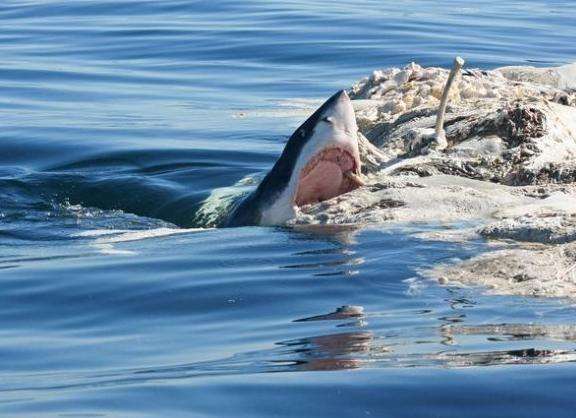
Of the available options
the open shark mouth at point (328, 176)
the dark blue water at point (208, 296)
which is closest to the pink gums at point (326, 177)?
the open shark mouth at point (328, 176)

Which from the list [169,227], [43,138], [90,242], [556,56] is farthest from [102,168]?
[556,56]

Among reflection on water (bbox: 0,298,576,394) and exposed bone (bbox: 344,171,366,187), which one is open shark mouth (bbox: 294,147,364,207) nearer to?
exposed bone (bbox: 344,171,366,187)

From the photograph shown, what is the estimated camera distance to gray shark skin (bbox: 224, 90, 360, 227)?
7.76m

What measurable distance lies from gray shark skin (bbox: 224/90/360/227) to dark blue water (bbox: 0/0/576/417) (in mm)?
226

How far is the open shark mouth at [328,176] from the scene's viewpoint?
309 inches

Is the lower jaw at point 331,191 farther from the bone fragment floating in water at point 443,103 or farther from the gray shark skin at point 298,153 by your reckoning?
the bone fragment floating in water at point 443,103

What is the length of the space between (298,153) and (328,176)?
0.21 meters

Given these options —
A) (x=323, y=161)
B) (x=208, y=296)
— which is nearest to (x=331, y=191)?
(x=323, y=161)

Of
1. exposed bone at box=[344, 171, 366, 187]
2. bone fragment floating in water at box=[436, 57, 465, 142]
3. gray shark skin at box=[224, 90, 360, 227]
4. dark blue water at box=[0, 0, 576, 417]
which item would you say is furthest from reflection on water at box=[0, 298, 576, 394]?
bone fragment floating in water at box=[436, 57, 465, 142]

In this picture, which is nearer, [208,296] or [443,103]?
[208,296]

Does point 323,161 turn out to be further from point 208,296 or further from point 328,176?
point 208,296

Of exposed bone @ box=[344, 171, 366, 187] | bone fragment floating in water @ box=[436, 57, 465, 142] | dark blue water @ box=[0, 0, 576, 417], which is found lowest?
dark blue water @ box=[0, 0, 576, 417]

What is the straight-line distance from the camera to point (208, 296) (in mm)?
6082

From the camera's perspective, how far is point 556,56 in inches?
675
